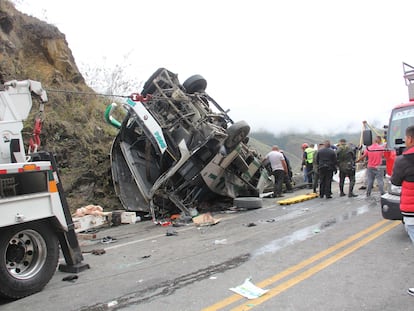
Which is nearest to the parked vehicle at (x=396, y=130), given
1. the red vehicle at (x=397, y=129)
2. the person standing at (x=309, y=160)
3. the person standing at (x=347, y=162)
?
the red vehicle at (x=397, y=129)

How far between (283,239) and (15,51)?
10.7 metres

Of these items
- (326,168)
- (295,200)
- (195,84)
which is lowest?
(295,200)

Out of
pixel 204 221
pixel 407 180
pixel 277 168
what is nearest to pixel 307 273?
pixel 407 180

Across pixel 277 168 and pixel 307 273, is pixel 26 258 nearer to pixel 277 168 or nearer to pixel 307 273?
pixel 307 273

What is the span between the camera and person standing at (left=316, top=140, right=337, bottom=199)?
1084 centimetres

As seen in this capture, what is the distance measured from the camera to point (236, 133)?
28.8 ft

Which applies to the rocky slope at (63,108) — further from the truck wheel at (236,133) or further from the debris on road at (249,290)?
the debris on road at (249,290)

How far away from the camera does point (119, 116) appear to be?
1445 cm

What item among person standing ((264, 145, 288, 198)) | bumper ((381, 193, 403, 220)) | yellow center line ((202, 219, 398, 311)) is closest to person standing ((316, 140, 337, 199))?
person standing ((264, 145, 288, 198))

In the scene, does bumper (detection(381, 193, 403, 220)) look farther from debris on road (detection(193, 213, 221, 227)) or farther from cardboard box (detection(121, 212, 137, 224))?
cardboard box (detection(121, 212, 137, 224))

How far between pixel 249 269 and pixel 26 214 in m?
2.62

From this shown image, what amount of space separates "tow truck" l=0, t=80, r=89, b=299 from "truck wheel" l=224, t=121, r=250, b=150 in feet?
14.5

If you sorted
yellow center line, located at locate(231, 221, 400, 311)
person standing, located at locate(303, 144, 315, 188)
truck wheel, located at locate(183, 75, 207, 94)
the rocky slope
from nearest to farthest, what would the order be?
1. yellow center line, located at locate(231, 221, 400, 311)
2. truck wheel, located at locate(183, 75, 207, 94)
3. the rocky slope
4. person standing, located at locate(303, 144, 315, 188)

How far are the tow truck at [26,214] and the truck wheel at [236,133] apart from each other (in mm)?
4427
